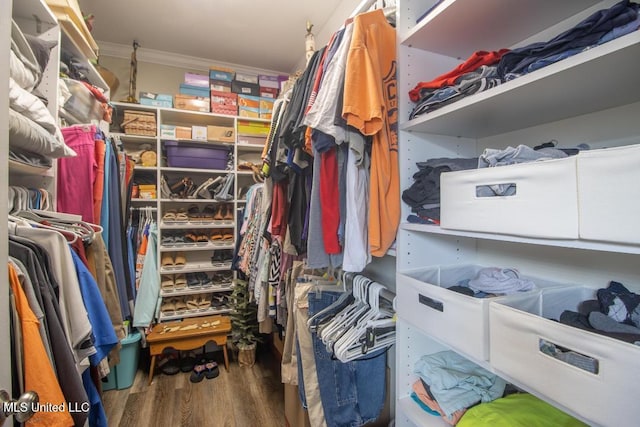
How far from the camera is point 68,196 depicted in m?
1.42

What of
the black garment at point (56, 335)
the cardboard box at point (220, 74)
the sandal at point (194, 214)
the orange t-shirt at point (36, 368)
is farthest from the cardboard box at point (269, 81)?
the orange t-shirt at point (36, 368)

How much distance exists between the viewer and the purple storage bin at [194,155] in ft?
8.20

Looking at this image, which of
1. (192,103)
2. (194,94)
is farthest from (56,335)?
(194,94)

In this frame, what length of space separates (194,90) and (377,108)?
234 cm

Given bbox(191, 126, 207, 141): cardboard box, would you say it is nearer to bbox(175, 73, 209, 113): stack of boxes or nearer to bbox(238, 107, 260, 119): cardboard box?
bbox(175, 73, 209, 113): stack of boxes

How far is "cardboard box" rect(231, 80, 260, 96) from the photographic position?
2732mm

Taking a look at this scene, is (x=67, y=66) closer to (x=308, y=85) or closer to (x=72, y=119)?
(x=72, y=119)

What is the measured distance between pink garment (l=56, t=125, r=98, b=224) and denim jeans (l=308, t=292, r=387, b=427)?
132 centimetres

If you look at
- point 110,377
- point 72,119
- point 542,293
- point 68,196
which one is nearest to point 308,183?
point 542,293

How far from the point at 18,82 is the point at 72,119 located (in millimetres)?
773

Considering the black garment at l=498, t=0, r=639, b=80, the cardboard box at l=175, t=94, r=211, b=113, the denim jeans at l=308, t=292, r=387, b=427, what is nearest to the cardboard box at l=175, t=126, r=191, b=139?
the cardboard box at l=175, t=94, r=211, b=113

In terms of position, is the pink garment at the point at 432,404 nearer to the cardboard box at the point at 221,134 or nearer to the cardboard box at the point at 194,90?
the cardboard box at the point at 221,134

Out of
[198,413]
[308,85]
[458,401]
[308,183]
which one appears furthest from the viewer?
[198,413]

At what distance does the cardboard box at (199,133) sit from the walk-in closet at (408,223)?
2.47ft
